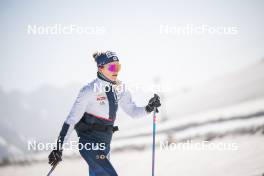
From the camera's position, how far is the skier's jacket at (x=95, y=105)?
16.3ft

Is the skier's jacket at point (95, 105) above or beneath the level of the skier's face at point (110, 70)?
beneath

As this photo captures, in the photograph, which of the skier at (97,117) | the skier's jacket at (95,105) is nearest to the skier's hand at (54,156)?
the skier at (97,117)

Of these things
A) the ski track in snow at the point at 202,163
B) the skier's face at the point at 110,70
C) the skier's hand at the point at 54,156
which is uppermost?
the skier's face at the point at 110,70

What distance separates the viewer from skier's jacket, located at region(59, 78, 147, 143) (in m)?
4.97

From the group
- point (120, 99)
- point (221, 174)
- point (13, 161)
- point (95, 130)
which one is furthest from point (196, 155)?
point (13, 161)

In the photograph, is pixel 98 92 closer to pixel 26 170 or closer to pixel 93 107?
pixel 93 107

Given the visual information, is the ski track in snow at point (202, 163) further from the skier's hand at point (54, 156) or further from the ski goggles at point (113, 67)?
the skier's hand at point (54, 156)

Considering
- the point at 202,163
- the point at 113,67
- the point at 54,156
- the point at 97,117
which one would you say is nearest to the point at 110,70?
the point at 113,67

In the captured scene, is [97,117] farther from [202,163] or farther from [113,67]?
[202,163]

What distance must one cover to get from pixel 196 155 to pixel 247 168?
9.28ft

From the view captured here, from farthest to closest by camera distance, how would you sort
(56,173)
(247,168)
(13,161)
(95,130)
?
(13,161)
(56,173)
(247,168)
(95,130)

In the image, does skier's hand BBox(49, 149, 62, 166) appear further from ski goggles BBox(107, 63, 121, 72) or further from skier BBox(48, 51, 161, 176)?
ski goggles BBox(107, 63, 121, 72)

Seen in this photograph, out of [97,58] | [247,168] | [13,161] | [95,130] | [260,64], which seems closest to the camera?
[95,130]

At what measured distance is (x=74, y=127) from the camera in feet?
16.8
